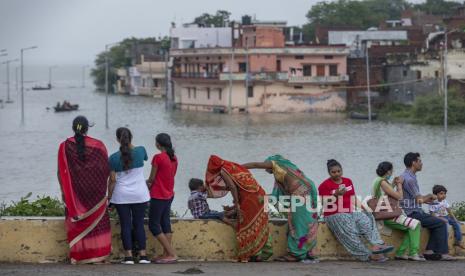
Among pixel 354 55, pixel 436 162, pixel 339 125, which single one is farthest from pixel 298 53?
pixel 436 162

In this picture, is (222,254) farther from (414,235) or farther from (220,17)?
(220,17)

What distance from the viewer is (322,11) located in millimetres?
94688

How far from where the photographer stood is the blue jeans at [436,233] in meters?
9.34

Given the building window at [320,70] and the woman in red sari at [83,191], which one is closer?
the woman in red sari at [83,191]

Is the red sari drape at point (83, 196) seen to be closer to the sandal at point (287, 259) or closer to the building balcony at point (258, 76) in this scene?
the sandal at point (287, 259)

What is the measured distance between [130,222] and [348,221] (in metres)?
1.80

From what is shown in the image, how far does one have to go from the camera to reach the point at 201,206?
9.55 m

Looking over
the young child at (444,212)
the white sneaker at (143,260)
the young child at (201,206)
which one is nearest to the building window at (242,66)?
the young child at (444,212)

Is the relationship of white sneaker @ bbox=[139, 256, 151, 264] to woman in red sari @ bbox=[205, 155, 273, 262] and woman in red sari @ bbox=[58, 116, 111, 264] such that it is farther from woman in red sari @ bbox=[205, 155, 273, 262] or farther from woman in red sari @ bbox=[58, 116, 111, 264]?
woman in red sari @ bbox=[205, 155, 273, 262]

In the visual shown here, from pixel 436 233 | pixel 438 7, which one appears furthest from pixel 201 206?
pixel 438 7

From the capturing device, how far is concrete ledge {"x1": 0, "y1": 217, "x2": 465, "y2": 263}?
344 inches

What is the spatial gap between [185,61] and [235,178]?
5287 centimetres

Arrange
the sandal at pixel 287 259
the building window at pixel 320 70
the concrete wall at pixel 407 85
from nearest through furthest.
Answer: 1. the sandal at pixel 287 259
2. the concrete wall at pixel 407 85
3. the building window at pixel 320 70

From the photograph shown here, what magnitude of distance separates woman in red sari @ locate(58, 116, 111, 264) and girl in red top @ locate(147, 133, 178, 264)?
428 mm
